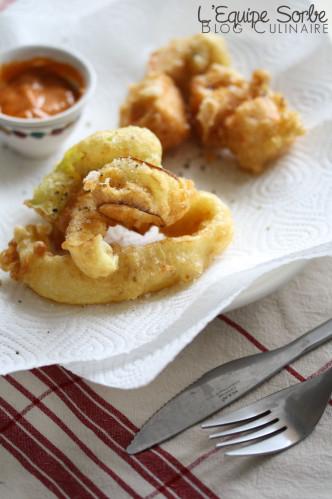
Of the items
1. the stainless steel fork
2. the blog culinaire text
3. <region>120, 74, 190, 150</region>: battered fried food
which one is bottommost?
the stainless steel fork

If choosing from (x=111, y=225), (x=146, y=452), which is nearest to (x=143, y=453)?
(x=146, y=452)

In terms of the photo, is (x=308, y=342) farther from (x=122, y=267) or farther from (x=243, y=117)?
(x=243, y=117)

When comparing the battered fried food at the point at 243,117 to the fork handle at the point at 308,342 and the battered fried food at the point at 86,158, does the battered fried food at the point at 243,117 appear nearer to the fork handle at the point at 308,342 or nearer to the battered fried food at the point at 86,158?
the battered fried food at the point at 86,158

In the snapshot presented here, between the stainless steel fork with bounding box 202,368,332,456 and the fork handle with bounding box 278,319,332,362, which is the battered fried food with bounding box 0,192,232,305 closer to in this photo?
the fork handle with bounding box 278,319,332,362

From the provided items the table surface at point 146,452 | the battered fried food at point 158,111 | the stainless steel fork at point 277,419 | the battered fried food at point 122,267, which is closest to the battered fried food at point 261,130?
the battered fried food at point 158,111

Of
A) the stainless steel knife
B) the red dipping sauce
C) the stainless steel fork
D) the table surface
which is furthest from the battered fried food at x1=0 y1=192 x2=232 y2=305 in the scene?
the red dipping sauce

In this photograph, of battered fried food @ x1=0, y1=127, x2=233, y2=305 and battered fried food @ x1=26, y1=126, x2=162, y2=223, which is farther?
battered fried food @ x1=26, y1=126, x2=162, y2=223

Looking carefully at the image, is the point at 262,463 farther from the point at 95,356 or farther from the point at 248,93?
the point at 248,93

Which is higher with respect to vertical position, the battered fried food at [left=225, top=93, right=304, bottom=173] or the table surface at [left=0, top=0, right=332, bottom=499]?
the battered fried food at [left=225, top=93, right=304, bottom=173]
